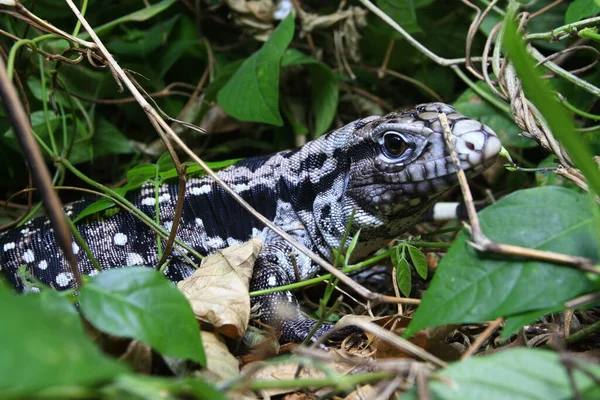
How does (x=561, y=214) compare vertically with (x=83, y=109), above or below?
below

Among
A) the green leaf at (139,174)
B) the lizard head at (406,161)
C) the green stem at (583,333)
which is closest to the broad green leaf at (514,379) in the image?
the green stem at (583,333)

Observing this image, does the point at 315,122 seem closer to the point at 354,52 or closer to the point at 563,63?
the point at 354,52

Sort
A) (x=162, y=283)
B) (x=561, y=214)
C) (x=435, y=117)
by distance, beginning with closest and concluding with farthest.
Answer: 1. (x=162, y=283)
2. (x=561, y=214)
3. (x=435, y=117)

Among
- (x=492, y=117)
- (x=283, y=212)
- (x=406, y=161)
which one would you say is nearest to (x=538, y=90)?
(x=406, y=161)

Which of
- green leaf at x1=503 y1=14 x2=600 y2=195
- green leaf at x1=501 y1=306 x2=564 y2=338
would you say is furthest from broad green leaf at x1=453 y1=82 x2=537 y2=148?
green leaf at x1=503 y1=14 x2=600 y2=195

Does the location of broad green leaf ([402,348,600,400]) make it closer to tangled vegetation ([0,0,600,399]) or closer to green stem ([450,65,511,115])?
tangled vegetation ([0,0,600,399])

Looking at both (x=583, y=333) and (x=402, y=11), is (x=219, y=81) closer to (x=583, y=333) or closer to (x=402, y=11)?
(x=402, y=11)

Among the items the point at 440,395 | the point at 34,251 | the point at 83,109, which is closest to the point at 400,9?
the point at 83,109

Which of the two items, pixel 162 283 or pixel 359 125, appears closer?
pixel 162 283
